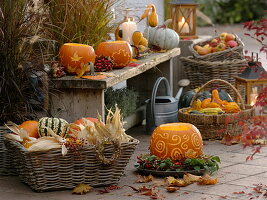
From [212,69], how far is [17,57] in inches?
137

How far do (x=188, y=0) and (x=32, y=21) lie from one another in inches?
167

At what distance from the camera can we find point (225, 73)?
25.6 feet

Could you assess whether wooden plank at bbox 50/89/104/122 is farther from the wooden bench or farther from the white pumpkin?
the white pumpkin

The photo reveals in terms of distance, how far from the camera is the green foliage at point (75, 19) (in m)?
5.65

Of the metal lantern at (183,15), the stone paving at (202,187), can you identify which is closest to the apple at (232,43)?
the metal lantern at (183,15)

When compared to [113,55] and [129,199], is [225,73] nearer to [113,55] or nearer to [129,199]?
[113,55]

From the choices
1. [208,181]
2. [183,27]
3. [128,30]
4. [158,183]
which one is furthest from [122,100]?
[183,27]

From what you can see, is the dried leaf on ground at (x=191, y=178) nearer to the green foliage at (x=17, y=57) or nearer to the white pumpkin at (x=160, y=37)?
the green foliage at (x=17, y=57)

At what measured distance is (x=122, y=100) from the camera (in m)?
6.40

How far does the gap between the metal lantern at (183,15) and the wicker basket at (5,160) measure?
14.3ft

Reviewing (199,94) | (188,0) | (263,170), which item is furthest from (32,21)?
(188,0)

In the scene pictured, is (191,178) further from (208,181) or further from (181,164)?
(181,164)

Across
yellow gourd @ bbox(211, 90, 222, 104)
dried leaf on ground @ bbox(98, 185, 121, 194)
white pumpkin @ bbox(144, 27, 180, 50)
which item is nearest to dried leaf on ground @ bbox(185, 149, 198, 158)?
dried leaf on ground @ bbox(98, 185, 121, 194)

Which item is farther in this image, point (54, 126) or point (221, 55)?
point (221, 55)
